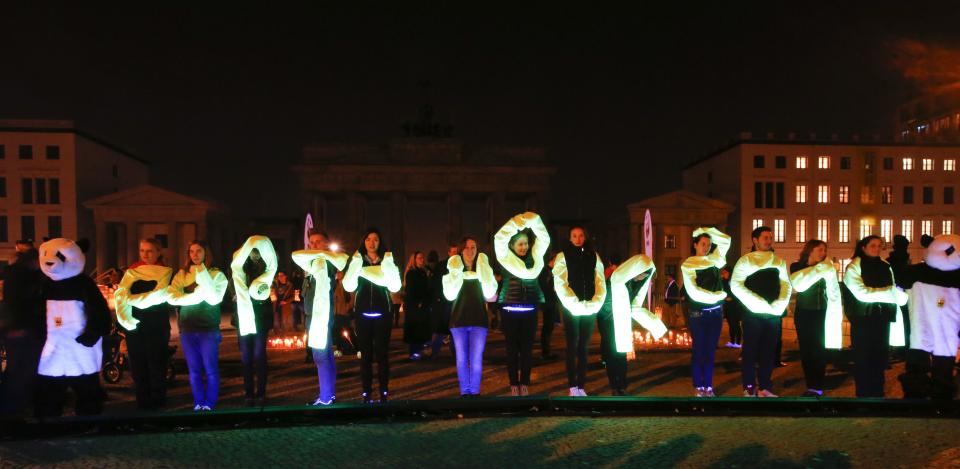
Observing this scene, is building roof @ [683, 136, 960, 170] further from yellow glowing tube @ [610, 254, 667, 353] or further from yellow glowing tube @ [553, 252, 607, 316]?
yellow glowing tube @ [553, 252, 607, 316]

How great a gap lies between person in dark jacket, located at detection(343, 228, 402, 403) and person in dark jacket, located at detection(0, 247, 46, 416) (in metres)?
3.28

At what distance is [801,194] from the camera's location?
6147 centimetres

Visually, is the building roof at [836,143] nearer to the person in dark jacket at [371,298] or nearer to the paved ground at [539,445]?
the person in dark jacket at [371,298]

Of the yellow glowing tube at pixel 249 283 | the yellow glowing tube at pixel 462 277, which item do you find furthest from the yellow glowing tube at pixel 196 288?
the yellow glowing tube at pixel 462 277

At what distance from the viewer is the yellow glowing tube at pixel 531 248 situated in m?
8.48

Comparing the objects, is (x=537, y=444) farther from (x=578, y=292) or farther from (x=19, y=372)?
(x=19, y=372)

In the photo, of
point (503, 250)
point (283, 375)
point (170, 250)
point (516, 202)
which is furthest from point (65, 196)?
point (503, 250)

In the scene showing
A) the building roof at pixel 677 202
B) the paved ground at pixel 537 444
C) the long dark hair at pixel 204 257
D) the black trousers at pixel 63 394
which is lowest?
the paved ground at pixel 537 444

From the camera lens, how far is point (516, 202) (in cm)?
5872

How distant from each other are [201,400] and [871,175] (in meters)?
67.0

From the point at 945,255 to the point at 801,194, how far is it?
193ft

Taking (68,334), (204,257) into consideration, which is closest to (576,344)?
(204,257)

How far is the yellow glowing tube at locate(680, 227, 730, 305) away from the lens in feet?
27.5

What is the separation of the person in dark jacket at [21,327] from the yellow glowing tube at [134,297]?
787 millimetres
